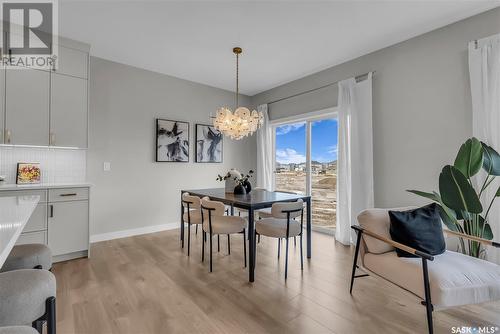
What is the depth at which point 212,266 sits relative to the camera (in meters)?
2.73

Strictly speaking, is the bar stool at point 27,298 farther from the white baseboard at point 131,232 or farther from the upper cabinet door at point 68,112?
the white baseboard at point 131,232

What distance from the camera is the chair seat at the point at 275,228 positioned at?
8.45 ft

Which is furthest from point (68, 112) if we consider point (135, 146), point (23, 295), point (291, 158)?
point (291, 158)

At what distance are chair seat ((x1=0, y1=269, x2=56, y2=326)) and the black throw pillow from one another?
2.22 meters

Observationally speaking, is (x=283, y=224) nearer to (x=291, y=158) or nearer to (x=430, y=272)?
(x=430, y=272)

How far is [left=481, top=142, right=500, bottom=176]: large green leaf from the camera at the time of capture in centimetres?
211

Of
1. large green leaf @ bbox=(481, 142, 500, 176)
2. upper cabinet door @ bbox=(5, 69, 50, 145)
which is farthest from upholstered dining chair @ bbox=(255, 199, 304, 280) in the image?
upper cabinet door @ bbox=(5, 69, 50, 145)

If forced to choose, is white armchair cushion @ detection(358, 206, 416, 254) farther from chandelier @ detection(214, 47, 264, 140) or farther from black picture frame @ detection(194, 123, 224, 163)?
black picture frame @ detection(194, 123, 224, 163)

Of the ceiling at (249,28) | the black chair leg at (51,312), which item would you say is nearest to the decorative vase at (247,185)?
the ceiling at (249,28)

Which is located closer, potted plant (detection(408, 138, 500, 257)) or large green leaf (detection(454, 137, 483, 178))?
potted plant (detection(408, 138, 500, 257))

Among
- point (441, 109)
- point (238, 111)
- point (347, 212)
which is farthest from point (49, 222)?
point (441, 109)

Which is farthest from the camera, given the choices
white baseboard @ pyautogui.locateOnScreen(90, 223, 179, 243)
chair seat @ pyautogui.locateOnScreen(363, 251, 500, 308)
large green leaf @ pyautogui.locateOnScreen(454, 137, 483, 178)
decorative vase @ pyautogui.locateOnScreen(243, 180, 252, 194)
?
white baseboard @ pyautogui.locateOnScreen(90, 223, 179, 243)

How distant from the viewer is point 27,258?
1343 mm

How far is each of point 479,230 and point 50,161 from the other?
4859mm
